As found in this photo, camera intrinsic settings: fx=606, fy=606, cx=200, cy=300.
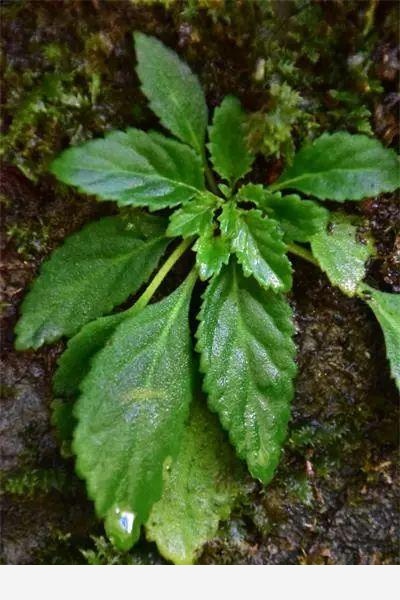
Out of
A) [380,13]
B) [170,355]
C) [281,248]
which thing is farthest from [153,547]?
[380,13]

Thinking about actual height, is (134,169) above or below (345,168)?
above

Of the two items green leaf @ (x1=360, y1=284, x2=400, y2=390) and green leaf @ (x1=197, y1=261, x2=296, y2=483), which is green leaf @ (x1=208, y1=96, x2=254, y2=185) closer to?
green leaf @ (x1=197, y1=261, x2=296, y2=483)

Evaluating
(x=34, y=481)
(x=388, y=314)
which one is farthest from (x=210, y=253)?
(x=34, y=481)

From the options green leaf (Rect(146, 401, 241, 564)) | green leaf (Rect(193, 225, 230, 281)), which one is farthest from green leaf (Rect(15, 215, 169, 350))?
green leaf (Rect(146, 401, 241, 564))

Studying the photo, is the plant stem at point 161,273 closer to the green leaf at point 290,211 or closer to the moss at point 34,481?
the green leaf at point 290,211

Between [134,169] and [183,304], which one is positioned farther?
[183,304]

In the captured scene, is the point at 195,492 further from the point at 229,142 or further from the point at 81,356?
the point at 229,142

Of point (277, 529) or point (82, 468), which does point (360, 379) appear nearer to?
point (277, 529)
